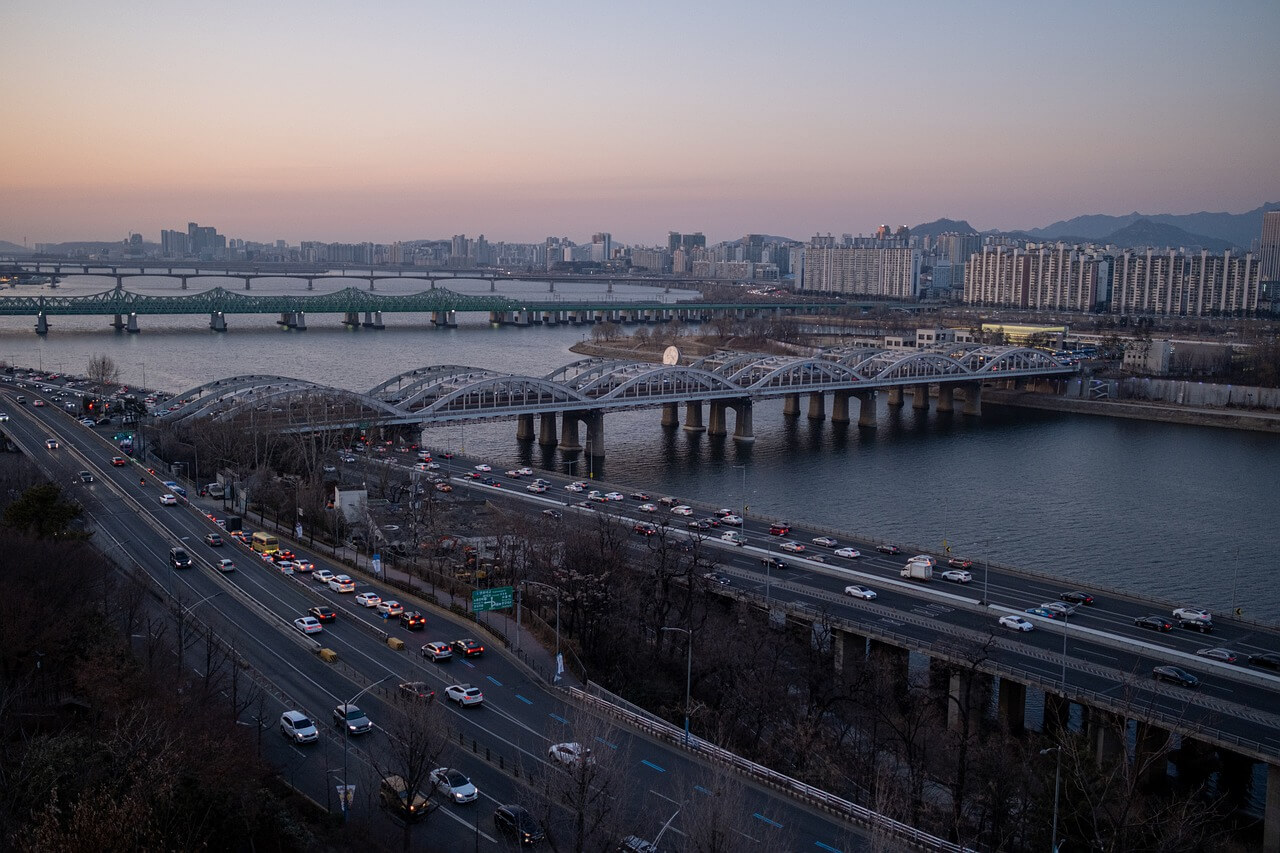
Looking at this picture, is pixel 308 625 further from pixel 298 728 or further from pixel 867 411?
pixel 867 411

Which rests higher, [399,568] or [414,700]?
[414,700]

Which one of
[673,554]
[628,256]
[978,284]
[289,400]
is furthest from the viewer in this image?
[628,256]

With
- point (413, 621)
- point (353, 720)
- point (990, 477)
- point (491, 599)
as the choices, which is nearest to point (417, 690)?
point (353, 720)

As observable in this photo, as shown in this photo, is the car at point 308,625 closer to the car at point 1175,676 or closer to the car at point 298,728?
the car at point 298,728

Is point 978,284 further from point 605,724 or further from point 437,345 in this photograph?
point 605,724

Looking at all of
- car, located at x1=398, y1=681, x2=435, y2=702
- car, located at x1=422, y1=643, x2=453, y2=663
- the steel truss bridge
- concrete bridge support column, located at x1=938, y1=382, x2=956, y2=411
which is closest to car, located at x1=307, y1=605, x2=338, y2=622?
car, located at x1=422, y1=643, x2=453, y2=663

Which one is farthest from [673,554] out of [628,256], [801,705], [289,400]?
[628,256]

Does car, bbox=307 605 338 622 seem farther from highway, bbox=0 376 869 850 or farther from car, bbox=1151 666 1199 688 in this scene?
car, bbox=1151 666 1199 688

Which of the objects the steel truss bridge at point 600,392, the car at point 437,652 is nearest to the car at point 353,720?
the car at point 437,652
